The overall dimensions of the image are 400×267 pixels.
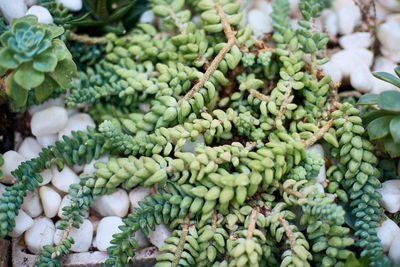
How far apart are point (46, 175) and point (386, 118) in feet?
3.33

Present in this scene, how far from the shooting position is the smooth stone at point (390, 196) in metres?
1.27

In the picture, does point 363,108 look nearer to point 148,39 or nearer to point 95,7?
point 148,39

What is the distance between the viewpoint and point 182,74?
4.36 feet

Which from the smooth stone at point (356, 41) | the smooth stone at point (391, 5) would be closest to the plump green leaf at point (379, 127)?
the smooth stone at point (356, 41)

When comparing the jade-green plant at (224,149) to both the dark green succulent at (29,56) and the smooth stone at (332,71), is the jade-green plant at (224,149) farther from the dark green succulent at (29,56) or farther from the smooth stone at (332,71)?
the dark green succulent at (29,56)

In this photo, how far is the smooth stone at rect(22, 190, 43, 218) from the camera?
131cm

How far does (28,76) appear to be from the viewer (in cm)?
111

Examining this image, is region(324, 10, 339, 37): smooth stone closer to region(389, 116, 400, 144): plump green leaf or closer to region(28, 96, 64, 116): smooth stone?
region(389, 116, 400, 144): plump green leaf

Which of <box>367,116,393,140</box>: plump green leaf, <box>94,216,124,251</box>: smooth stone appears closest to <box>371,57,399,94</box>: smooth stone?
<box>367,116,393,140</box>: plump green leaf

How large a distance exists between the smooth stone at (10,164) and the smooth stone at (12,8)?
0.43 m

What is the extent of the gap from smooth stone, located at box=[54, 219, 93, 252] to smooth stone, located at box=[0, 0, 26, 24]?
668 mm

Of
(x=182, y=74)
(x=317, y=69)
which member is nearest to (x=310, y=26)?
(x=317, y=69)

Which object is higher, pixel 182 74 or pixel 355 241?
pixel 182 74

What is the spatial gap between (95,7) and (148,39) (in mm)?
225
